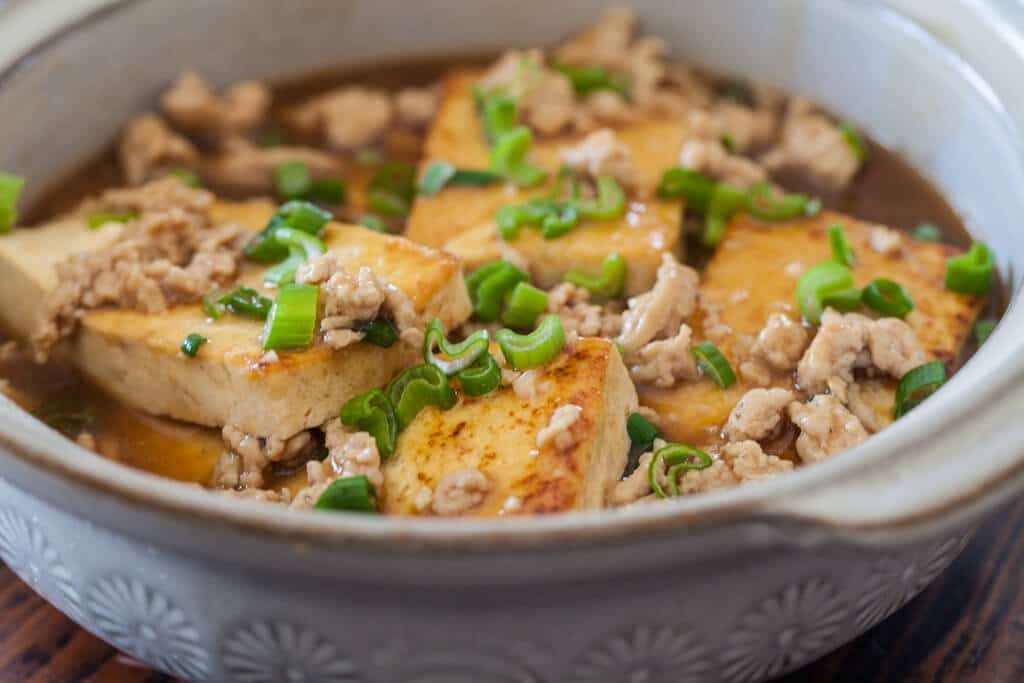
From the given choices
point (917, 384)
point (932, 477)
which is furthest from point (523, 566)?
point (917, 384)

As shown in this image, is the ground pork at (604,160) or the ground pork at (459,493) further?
the ground pork at (604,160)

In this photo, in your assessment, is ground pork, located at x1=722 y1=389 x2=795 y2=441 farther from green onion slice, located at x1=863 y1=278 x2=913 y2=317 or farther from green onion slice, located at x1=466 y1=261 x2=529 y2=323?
green onion slice, located at x1=466 y1=261 x2=529 y2=323

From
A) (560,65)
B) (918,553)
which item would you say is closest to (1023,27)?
(560,65)

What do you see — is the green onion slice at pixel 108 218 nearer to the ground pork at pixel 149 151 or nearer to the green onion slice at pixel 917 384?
the ground pork at pixel 149 151

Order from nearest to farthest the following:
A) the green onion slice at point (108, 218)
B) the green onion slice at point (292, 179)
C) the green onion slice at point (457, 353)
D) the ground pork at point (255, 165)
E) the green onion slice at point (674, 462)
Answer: the green onion slice at point (674, 462), the green onion slice at point (457, 353), the green onion slice at point (108, 218), the green onion slice at point (292, 179), the ground pork at point (255, 165)

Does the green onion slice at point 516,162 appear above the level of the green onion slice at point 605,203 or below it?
below

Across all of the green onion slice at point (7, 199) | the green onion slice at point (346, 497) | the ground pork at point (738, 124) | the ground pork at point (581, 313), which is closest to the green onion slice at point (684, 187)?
the ground pork at point (738, 124)

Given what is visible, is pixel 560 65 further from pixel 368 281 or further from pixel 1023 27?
pixel 368 281
